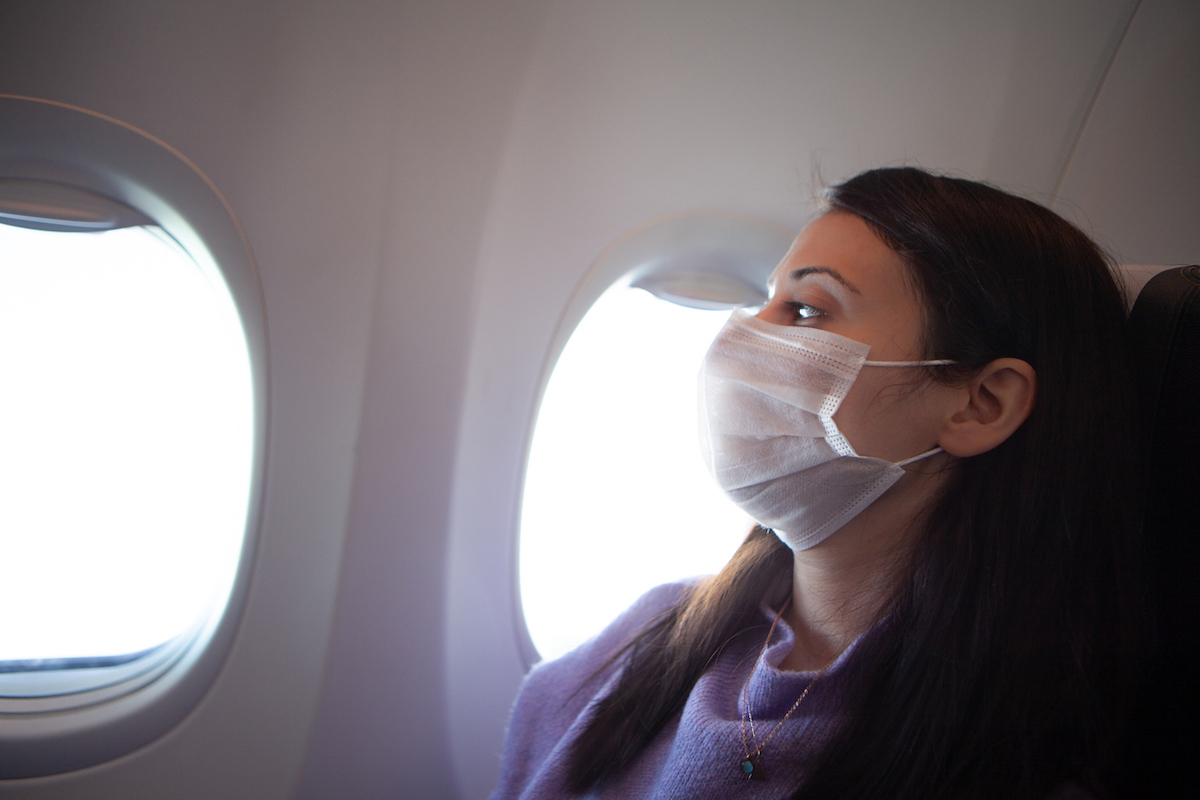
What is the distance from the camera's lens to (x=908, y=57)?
1.53m

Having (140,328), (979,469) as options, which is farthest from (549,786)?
(140,328)

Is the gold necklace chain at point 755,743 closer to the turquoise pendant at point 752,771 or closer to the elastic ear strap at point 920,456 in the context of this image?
the turquoise pendant at point 752,771

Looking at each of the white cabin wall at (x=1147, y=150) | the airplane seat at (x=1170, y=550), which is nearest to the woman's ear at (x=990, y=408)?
the airplane seat at (x=1170, y=550)

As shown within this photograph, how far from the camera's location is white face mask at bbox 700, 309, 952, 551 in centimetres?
102

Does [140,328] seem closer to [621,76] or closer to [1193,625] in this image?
[621,76]

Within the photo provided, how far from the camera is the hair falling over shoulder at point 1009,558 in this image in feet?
2.84

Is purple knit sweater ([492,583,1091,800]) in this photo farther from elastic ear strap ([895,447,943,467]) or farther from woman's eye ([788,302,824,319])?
woman's eye ([788,302,824,319])

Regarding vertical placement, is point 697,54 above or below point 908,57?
below

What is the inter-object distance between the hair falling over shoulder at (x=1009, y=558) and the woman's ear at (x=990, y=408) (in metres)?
0.02

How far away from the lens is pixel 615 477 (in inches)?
74.2

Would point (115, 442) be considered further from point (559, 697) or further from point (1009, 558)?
point (1009, 558)

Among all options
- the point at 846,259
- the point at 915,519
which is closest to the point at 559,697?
the point at 915,519

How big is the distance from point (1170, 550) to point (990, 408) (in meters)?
0.30

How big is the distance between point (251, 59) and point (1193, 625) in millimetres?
1936
